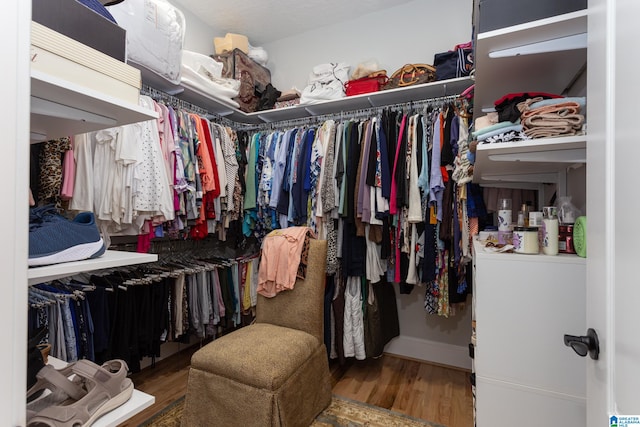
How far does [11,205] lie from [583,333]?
1350 millimetres

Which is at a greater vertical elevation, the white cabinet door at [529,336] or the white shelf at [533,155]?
the white shelf at [533,155]

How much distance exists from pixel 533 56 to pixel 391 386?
2.10 meters

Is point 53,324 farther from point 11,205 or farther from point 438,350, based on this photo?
point 438,350

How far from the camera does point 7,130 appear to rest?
49 cm

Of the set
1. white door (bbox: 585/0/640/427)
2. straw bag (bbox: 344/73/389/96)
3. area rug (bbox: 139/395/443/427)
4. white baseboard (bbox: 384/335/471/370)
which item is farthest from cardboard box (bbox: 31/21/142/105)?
white baseboard (bbox: 384/335/471/370)

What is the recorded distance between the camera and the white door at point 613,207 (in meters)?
0.51

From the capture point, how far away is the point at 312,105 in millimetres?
2615

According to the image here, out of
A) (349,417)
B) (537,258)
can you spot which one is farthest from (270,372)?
(537,258)

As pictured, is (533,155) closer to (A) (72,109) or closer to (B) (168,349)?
(A) (72,109)

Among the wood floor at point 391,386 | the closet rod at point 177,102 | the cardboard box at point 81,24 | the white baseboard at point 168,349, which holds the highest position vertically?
the closet rod at point 177,102

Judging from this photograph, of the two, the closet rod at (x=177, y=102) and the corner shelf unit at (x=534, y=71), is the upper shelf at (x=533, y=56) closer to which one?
the corner shelf unit at (x=534, y=71)

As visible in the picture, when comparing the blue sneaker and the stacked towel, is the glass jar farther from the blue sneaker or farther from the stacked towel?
the blue sneaker

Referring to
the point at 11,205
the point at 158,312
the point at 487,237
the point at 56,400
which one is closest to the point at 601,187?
the point at 487,237

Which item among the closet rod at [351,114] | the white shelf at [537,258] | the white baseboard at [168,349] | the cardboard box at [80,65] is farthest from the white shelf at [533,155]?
the white baseboard at [168,349]
